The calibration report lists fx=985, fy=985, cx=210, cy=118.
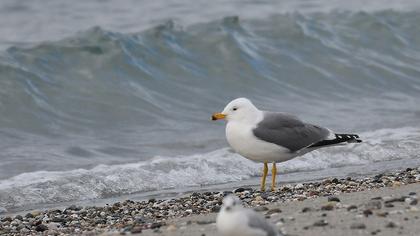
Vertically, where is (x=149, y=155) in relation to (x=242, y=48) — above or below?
below

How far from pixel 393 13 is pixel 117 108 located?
9314mm

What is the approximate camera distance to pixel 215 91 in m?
15.9

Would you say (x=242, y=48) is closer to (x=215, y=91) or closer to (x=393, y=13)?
(x=215, y=91)

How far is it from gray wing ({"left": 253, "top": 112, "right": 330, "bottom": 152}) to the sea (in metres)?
1.48

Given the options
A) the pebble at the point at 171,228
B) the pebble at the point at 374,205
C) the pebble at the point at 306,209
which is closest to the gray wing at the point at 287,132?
the pebble at the point at 306,209

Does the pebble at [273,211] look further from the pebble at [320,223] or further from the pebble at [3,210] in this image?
the pebble at [3,210]

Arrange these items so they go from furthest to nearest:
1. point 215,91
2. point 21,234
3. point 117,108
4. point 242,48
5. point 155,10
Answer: point 155,10, point 242,48, point 215,91, point 117,108, point 21,234

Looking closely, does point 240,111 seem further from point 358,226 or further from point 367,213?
point 358,226

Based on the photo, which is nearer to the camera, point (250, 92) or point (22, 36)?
point (250, 92)

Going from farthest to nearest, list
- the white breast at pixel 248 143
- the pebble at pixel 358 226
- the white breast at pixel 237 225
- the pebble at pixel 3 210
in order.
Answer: the pebble at pixel 3 210
the white breast at pixel 248 143
the pebble at pixel 358 226
the white breast at pixel 237 225

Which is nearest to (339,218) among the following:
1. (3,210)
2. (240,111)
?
(240,111)

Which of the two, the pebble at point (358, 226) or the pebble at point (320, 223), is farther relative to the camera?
the pebble at point (320, 223)

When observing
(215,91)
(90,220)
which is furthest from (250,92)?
(90,220)

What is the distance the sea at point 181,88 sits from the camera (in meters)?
11.0
